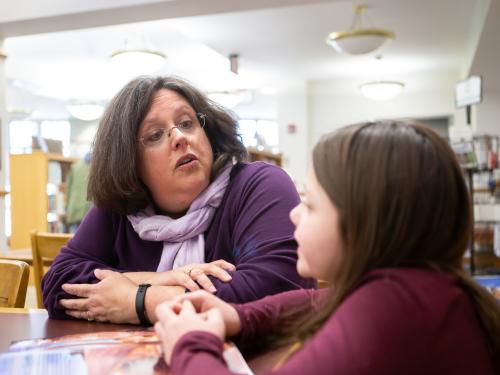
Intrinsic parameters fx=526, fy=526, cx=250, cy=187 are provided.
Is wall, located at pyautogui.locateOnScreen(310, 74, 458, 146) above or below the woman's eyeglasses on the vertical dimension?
above

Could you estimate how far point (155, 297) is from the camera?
3.18ft

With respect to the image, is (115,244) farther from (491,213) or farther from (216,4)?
(491,213)

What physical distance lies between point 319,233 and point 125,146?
792mm

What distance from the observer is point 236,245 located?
46.4 inches

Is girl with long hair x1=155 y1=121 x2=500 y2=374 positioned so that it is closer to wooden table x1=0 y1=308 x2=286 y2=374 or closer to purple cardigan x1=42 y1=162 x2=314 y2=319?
wooden table x1=0 y1=308 x2=286 y2=374

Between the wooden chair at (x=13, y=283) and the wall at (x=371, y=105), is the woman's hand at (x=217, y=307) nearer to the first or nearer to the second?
the wooden chair at (x=13, y=283)

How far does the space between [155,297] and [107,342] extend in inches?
8.0

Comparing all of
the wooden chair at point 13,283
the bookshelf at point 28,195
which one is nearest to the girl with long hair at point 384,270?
the wooden chair at point 13,283

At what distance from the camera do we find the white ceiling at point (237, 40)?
159 inches

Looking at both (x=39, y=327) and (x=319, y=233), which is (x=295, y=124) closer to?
(x=39, y=327)

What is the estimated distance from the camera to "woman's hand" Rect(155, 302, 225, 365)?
63 centimetres

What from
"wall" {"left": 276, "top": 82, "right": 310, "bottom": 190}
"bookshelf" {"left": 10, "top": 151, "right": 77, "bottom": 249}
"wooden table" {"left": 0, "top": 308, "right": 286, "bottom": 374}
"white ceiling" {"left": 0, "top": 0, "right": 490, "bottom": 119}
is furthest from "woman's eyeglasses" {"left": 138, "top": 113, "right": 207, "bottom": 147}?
"wall" {"left": 276, "top": 82, "right": 310, "bottom": 190}

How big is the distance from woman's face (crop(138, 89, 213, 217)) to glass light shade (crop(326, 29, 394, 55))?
4287 millimetres

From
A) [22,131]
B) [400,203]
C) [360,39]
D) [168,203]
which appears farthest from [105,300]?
[22,131]
